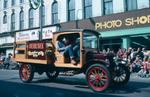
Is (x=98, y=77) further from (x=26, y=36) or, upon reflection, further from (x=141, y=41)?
(x=26, y=36)

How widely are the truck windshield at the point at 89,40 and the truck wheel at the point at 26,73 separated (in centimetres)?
293

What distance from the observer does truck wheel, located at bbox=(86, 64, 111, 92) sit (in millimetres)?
10539

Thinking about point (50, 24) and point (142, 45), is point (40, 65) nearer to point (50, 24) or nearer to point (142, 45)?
point (142, 45)

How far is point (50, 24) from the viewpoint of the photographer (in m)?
31.9

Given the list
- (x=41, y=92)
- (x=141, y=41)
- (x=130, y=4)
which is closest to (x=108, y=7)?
(x=130, y=4)

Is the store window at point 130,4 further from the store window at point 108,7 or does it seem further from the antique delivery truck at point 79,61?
the antique delivery truck at point 79,61

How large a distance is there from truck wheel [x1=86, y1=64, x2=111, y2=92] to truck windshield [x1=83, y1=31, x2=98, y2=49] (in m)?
1.20

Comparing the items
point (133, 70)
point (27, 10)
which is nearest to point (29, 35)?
point (27, 10)

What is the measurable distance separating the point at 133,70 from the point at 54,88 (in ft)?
28.8

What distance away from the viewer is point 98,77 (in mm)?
10781

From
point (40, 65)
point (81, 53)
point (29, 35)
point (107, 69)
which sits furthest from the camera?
point (29, 35)

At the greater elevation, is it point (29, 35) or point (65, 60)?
point (29, 35)

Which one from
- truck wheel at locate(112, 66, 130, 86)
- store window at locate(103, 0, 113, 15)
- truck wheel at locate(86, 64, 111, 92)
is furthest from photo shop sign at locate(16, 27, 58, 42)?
truck wheel at locate(86, 64, 111, 92)

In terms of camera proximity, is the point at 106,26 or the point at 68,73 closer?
the point at 68,73
